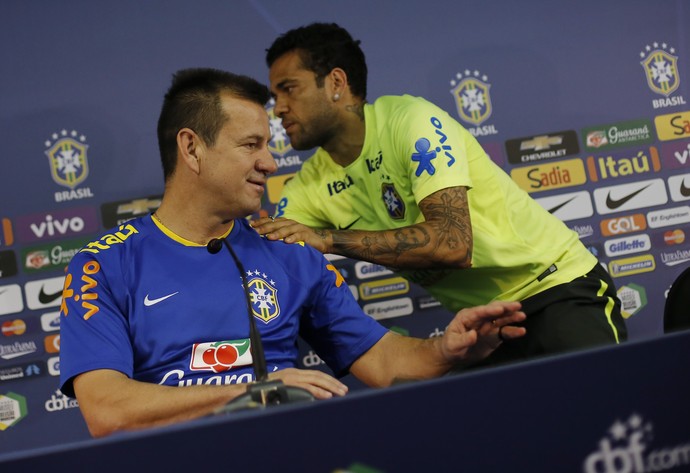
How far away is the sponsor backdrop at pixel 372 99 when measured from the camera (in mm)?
2770

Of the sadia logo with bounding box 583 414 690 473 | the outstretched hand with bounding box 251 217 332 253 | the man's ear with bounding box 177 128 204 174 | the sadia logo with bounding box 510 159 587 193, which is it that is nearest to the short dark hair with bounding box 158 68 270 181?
the man's ear with bounding box 177 128 204 174

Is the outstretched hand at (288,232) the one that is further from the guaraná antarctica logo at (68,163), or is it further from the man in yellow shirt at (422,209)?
the guaraná antarctica logo at (68,163)

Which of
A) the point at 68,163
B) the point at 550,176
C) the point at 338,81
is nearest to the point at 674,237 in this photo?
the point at 550,176

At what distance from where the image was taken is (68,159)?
2797 millimetres

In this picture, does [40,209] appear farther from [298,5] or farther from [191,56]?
[298,5]

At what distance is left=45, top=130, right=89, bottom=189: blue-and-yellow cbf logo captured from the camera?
2795mm

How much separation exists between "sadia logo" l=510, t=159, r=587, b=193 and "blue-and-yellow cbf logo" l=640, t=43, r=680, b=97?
437mm

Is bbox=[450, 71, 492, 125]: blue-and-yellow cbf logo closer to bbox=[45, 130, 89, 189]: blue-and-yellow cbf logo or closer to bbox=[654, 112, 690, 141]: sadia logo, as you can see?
bbox=[654, 112, 690, 141]: sadia logo

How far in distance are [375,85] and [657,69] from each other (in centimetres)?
106

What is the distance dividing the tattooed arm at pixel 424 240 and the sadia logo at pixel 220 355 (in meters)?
0.45

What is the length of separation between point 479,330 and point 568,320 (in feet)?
2.75

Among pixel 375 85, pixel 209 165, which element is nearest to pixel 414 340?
pixel 209 165

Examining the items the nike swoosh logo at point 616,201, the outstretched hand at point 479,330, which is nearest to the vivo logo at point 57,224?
the outstretched hand at point 479,330

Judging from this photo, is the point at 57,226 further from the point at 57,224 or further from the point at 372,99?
the point at 372,99
